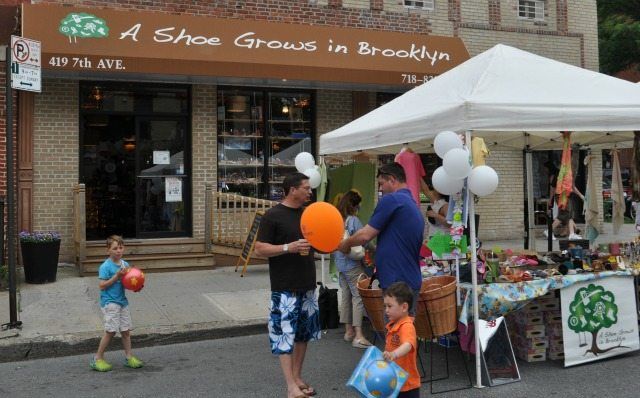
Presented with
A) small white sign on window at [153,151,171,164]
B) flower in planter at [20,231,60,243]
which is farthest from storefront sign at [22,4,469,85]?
flower in planter at [20,231,60,243]

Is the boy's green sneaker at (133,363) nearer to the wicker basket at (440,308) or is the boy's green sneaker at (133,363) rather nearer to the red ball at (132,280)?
the red ball at (132,280)

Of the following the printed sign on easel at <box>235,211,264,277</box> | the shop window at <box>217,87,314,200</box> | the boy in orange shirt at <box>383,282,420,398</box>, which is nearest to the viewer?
the boy in orange shirt at <box>383,282,420,398</box>

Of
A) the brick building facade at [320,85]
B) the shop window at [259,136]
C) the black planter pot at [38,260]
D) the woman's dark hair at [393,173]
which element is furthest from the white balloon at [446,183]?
the shop window at [259,136]

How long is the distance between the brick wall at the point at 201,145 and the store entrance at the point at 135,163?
0.17 meters

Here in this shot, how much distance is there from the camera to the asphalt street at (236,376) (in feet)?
16.6

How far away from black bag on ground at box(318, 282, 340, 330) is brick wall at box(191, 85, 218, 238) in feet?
15.2

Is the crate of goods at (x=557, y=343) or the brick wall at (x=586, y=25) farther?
the brick wall at (x=586, y=25)

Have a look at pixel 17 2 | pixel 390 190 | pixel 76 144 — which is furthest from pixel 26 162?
pixel 390 190

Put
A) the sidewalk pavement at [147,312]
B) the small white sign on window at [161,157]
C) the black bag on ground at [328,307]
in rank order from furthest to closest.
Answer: the small white sign on window at [161,157]
the black bag on ground at [328,307]
the sidewalk pavement at [147,312]

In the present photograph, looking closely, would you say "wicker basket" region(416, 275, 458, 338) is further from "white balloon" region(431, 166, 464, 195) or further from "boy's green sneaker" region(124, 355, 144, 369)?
"boy's green sneaker" region(124, 355, 144, 369)

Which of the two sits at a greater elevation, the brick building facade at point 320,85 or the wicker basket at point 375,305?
the brick building facade at point 320,85

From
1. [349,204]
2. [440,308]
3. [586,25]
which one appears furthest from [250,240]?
[586,25]

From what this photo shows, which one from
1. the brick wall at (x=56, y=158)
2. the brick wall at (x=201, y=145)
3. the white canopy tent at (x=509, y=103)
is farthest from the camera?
the brick wall at (x=201, y=145)

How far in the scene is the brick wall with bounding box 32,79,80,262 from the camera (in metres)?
10.3
